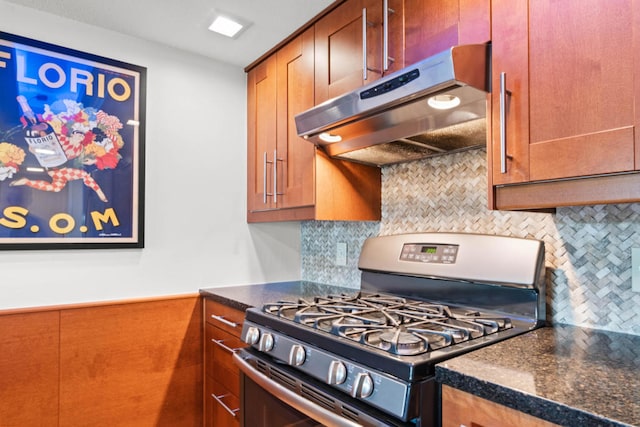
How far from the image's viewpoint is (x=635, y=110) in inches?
32.7

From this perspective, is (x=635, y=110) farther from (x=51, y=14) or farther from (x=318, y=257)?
(x=51, y=14)

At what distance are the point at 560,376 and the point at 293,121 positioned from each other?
4.97 feet

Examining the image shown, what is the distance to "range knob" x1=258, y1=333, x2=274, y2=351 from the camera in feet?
4.23

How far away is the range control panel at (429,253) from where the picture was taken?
1476 millimetres

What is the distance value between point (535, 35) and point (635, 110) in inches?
12.5

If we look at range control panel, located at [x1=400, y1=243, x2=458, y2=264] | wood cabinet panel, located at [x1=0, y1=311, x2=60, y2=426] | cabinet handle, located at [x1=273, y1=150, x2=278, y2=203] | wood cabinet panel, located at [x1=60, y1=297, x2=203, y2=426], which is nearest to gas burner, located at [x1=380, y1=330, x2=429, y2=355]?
range control panel, located at [x1=400, y1=243, x2=458, y2=264]

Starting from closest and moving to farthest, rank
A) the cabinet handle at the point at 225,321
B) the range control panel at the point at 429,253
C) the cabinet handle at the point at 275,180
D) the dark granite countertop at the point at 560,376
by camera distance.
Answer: the dark granite countertop at the point at 560,376, the range control panel at the point at 429,253, the cabinet handle at the point at 225,321, the cabinet handle at the point at 275,180

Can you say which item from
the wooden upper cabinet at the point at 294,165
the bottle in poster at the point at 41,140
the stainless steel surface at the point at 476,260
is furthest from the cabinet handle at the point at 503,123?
→ the bottle in poster at the point at 41,140

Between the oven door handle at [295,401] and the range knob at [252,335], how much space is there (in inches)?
2.9

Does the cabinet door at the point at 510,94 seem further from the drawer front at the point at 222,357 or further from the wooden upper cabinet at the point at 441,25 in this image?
the drawer front at the point at 222,357

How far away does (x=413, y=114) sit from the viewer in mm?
1316

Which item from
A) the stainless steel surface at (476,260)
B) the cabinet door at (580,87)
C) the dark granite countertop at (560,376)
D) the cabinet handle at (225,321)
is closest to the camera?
the dark granite countertop at (560,376)

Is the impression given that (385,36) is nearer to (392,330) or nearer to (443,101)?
(443,101)

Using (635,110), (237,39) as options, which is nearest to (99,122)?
(237,39)
